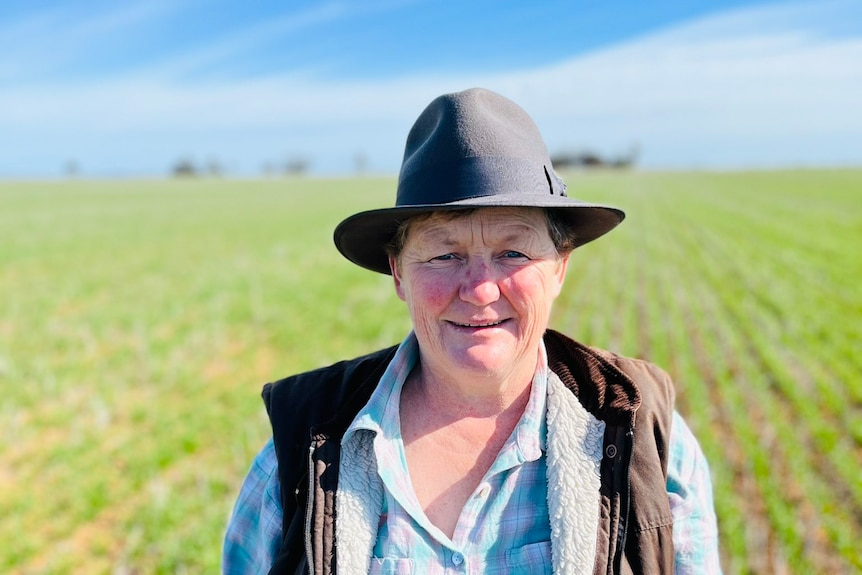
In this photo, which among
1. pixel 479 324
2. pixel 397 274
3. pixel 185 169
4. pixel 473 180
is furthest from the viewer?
pixel 185 169

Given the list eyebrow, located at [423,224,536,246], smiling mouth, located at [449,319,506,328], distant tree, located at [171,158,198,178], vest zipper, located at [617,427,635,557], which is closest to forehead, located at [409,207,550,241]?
eyebrow, located at [423,224,536,246]

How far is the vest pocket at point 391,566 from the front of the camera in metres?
1.69

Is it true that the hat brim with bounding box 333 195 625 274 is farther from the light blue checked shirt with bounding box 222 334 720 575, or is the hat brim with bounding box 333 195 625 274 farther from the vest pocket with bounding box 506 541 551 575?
the vest pocket with bounding box 506 541 551 575

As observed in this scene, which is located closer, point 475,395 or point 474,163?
point 474,163

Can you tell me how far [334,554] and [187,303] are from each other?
11.8 metres

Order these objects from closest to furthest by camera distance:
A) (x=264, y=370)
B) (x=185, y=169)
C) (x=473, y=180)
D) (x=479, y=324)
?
(x=473, y=180) < (x=479, y=324) < (x=264, y=370) < (x=185, y=169)

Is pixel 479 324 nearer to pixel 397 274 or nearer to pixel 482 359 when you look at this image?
pixel 482 359

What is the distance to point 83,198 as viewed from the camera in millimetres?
51094

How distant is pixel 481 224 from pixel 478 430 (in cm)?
58

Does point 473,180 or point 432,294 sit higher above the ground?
point 473,180

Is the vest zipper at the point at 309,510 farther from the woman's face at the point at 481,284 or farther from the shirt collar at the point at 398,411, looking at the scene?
the woman's face at the point at 481,284

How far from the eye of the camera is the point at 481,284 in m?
1.75

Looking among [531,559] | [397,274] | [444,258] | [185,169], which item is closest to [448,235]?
[444,258]

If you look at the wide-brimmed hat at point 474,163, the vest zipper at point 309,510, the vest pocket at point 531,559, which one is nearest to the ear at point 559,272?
the wide-brimmed hat at point 474,163
